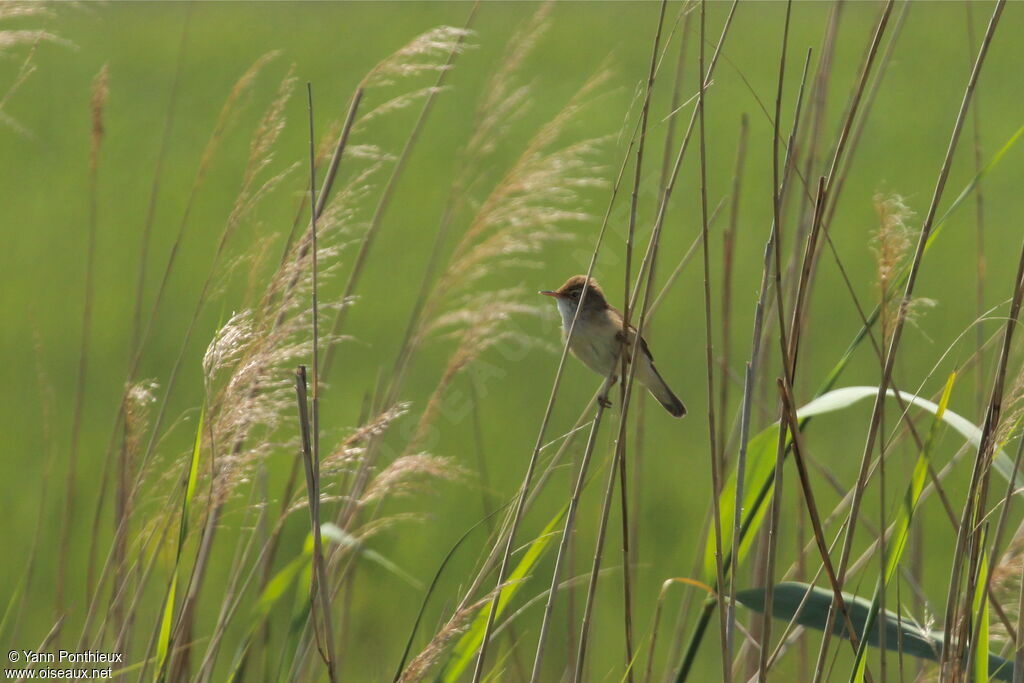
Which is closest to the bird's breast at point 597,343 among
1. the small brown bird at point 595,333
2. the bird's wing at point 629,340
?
the small brown bird at point 595,333

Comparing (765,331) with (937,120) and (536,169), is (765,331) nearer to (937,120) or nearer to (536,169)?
(536,169)

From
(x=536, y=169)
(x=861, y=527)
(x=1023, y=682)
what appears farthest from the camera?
(x=861, y=527)

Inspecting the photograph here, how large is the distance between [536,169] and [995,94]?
37.8 ft

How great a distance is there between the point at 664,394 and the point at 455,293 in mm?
916

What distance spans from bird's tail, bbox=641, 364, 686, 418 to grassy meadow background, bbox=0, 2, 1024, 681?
27cm

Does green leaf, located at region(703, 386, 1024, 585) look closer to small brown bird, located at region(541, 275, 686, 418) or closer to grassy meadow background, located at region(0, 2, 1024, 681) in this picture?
grassy meadow background, located at region(0, 2, 1024, 681)

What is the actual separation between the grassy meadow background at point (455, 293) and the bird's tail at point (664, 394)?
272mm

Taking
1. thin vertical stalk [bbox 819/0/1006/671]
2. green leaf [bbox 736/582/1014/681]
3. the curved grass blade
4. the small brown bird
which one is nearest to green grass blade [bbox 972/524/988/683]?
green leaf [bbox 736/582/1014/681]

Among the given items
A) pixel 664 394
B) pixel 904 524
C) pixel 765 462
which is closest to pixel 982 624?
pixel 904 524

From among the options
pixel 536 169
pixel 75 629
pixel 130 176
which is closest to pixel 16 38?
pixel 536 169

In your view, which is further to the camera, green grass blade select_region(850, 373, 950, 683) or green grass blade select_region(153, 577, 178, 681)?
green grass blade select_region(153, 577, 178, 681)

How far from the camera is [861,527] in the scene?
5.93 metres

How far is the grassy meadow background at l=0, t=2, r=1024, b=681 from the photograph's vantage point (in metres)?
3.69

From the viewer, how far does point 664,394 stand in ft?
13.6
